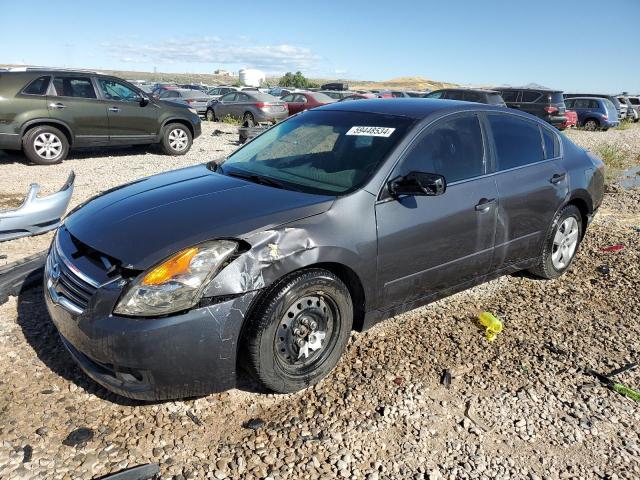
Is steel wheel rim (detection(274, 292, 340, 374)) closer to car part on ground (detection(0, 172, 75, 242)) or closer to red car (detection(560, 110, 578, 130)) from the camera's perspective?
car part on ground (detection(0, 172, 75, 242))

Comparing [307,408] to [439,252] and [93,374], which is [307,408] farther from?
[439,252]

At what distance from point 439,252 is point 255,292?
147cm

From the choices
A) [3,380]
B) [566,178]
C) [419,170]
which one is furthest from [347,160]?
[3,380]

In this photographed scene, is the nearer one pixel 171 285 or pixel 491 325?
pixel 171 285

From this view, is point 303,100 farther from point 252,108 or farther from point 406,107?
point 406,107

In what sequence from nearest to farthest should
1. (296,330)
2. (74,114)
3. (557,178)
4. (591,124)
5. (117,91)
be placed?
(296,330) → (557,178) → (74,114) → (117,91) → (591,124)

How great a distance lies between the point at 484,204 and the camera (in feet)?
12.5

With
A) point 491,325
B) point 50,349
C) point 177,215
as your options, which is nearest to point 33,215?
point 50,349

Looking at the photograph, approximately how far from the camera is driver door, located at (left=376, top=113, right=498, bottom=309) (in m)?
3.31

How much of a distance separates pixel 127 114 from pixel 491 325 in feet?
30.0

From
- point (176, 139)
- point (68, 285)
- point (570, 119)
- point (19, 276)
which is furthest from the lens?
point (570, 119)

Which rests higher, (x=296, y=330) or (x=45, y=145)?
(x=296, y=330)

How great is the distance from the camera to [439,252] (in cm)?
357

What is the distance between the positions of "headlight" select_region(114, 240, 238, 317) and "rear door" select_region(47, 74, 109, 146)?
8.48 meters
